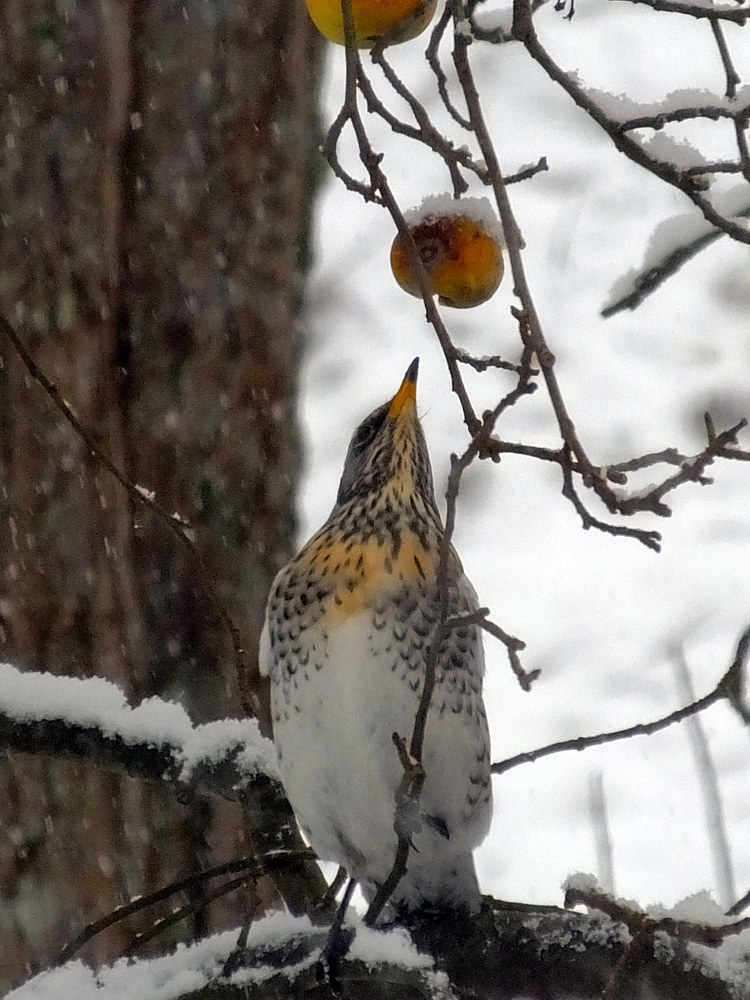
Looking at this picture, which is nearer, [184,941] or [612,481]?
[612,481]

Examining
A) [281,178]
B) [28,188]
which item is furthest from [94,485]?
[281,178]

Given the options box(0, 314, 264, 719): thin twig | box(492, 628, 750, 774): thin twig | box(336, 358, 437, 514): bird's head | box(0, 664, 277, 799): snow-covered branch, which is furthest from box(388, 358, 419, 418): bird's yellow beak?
box(492, 628, 750, 774): thin twig

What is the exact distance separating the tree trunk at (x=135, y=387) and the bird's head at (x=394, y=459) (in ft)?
1.00

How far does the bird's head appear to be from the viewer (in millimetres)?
2320

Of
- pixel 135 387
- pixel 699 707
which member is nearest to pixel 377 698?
pixel 699 707

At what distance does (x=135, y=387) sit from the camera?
255cm

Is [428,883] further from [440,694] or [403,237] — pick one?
[403,237]

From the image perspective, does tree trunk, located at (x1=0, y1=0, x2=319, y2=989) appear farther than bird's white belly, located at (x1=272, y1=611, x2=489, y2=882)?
Yes

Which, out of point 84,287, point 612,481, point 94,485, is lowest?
point 612,481

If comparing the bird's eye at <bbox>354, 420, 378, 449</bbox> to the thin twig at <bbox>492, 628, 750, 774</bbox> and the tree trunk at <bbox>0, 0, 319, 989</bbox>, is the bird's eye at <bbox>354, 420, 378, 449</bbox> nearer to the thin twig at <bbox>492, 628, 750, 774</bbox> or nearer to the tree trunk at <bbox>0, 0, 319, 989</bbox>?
the tree trunk at <bbox>0, 0, 319, 989</bbox>

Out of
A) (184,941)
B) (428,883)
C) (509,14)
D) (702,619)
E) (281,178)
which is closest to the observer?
(509,14)

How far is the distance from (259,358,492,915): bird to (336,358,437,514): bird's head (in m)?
0.02

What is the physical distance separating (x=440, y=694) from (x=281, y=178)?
1.19m

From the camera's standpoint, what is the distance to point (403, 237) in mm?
1373
